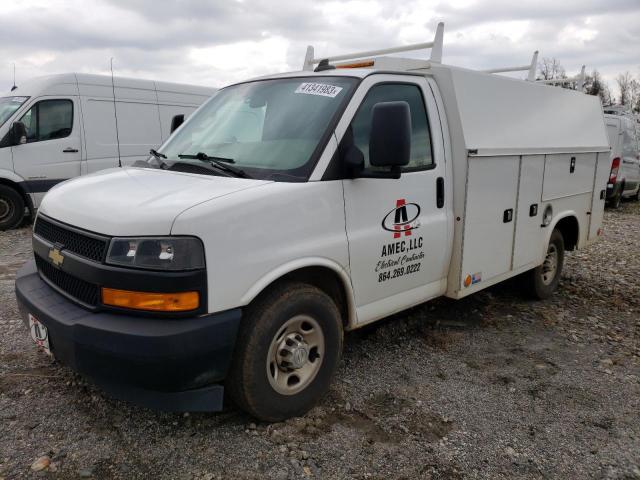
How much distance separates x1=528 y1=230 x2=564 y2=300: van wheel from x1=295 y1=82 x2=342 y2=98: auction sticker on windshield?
10.5ft

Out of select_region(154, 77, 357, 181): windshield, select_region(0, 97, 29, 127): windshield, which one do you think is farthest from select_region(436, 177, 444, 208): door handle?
select_region(0, 97, 29, 127): windshield

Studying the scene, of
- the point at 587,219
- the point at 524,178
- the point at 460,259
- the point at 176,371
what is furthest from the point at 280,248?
the point at 587,219

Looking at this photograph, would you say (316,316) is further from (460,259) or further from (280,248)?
(460,259)

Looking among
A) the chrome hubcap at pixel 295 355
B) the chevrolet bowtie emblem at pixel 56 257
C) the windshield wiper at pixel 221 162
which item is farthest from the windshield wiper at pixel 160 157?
the chrome hubcap at pixel 295 355

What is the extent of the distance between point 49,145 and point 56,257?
7.40 m

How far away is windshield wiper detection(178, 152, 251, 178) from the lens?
3.18 m

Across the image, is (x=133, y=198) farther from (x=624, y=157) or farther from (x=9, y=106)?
(x=624, y=157)

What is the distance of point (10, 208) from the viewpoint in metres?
9.25

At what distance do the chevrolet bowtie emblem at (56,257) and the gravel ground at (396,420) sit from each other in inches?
37.8

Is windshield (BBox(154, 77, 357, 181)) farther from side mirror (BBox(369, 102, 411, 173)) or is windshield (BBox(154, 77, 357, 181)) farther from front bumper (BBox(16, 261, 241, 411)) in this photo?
front bumper (BBox(16, 261, 241, 411))

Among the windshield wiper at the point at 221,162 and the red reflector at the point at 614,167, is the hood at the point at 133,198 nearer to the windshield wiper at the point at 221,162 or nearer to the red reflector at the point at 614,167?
the windshield wiper at the point at 221,162

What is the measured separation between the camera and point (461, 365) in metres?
4.16

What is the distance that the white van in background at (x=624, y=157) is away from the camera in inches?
497

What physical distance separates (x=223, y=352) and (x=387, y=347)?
78.3 inches
